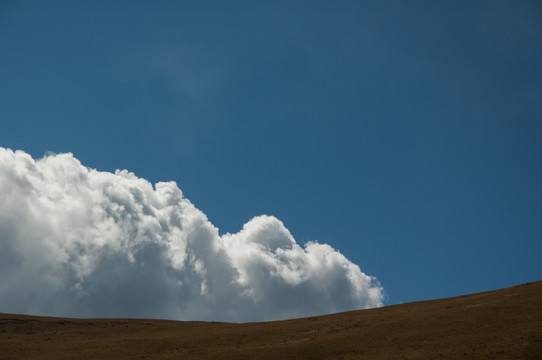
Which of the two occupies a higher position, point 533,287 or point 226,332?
point 533,287

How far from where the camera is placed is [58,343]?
44219 mm

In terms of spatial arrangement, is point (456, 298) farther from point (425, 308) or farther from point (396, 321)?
point (396, 321)

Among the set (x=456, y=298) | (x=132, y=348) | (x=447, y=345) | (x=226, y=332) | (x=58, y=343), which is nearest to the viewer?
(x=447, y=345)

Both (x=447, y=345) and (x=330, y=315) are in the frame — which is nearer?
(x=447, y=345)

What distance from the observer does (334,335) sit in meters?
41.9

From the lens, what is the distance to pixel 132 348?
41500mm

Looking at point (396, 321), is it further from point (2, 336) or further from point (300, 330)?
point (2, 336)

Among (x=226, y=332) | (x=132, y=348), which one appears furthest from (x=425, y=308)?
(x=132, y=348)

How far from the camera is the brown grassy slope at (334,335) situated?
35469 mm

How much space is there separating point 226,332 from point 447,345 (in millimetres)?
21843

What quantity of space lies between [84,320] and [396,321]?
35.2 meters

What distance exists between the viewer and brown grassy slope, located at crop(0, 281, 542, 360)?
116 ft

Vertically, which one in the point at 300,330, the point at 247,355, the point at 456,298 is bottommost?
the point at 247,355

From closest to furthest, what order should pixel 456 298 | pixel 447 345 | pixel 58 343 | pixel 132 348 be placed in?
pixel 447 345 < pixel 132 348 < pixel 58 343 < pixel 456 298
